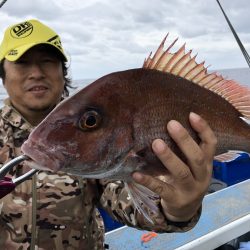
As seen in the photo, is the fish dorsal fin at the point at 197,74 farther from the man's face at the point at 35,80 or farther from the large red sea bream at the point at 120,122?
the man's face at the point at 35,80

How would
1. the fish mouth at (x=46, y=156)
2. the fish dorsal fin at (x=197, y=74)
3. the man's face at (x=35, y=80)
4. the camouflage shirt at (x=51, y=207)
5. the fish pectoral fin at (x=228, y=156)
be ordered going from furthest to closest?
the man's face at (x=35, y=80) < the camouflage shirt at (x=51, y=207) < the fish pectoral fin at (x=228, y=156) < the fish dorsal fin at (x=197, y=74) < the fish mouth at (x=46, y=156)

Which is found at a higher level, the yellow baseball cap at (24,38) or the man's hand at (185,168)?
the yellow baseball cap at (24,38)

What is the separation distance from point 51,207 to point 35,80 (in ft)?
2.22

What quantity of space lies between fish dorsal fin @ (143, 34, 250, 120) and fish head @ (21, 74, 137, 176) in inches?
7.3

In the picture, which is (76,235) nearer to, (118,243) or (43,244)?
(43,244)

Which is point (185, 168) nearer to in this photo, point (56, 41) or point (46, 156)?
point (46, 156)

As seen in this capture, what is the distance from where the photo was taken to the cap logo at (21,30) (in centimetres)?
212

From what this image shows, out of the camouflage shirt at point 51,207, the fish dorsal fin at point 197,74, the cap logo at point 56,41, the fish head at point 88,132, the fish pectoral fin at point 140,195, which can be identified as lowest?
the camouflage shirt at point 51,207

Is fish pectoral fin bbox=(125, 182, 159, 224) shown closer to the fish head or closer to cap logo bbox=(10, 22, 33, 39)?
the fish head

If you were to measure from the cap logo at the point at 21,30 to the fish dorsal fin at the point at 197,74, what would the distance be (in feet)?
3.43

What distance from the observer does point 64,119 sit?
1.26 m


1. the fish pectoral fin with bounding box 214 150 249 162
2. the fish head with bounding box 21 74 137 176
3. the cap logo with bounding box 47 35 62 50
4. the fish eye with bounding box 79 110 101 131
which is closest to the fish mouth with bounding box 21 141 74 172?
the fish head with bounding box 21 74 137 176

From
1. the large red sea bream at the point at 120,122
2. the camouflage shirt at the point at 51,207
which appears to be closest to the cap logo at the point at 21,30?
the camouflage shirt at the point at 51,207

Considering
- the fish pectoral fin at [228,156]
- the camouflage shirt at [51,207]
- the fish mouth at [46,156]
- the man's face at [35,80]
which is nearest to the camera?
the fish mouth at [46,156]
